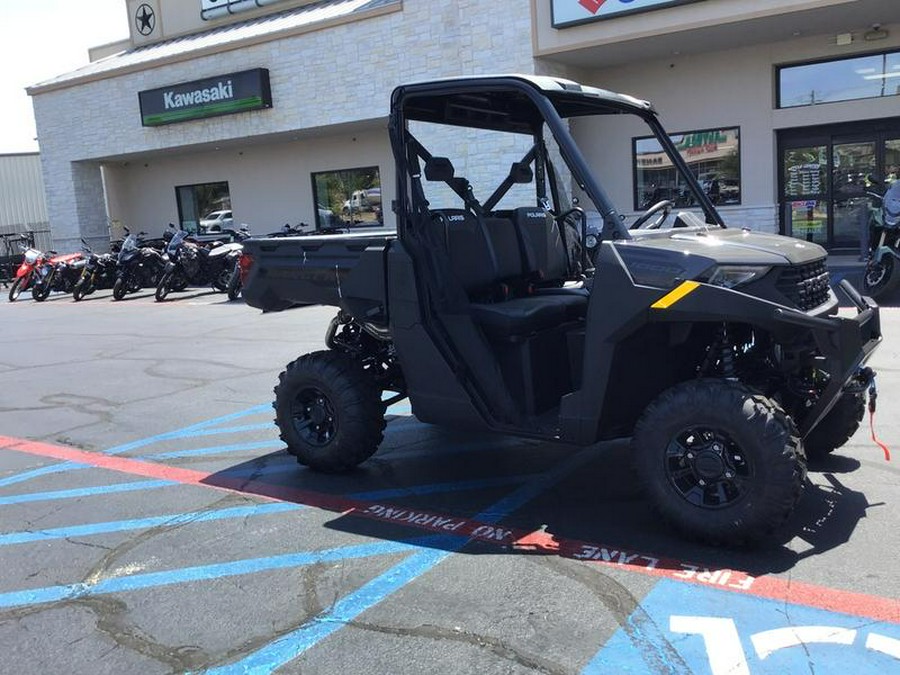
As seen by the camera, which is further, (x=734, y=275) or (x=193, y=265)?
(x=193, y=265)

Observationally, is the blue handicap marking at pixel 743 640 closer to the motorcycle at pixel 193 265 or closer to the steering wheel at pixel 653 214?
the steering wheel at pixel 653 214

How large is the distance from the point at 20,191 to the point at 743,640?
4126 cm

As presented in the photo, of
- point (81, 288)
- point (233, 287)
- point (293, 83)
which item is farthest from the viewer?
point (81, 288)

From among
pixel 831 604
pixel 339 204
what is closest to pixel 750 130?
pixel 339 204

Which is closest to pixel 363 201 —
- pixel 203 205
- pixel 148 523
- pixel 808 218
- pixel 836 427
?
pixel 203 205

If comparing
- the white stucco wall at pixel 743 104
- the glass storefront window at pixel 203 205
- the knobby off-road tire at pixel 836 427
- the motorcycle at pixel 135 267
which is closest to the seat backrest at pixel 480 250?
the knobby off-road tire at pixel 836 427

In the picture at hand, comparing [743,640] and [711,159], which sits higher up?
[711,159]

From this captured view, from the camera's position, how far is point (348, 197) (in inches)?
832

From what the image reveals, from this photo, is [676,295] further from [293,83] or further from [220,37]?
[220,37]

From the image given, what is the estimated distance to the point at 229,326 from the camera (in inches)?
516

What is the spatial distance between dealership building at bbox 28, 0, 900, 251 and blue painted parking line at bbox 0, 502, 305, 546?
7.93m

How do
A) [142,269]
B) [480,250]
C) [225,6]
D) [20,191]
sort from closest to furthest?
[480,250]
[142,269]
[225,6]
[20,191]

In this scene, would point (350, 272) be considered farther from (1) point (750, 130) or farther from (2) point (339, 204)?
(2) point (339, 204)

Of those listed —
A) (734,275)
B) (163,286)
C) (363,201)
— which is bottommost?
(163,286)
